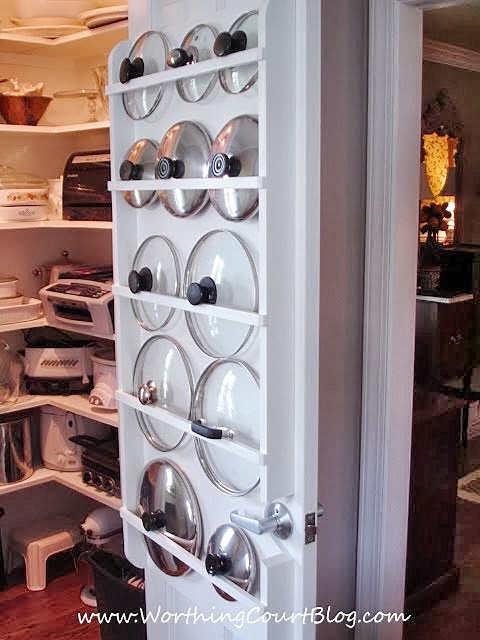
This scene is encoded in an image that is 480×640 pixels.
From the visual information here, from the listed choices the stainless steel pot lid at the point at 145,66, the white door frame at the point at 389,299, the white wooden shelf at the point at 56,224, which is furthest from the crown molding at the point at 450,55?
the stainless steel pot lid at the point at 145,66

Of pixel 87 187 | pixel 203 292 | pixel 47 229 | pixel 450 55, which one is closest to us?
pixel 203 292

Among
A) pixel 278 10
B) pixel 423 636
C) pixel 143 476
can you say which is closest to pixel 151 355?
pixel 143 476

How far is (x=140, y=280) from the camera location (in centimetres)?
167

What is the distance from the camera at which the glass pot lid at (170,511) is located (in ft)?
5.47

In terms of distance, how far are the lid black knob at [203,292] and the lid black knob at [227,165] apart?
218 millimetres

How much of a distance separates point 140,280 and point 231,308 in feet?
1.09

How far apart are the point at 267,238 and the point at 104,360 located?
1429 millimetres

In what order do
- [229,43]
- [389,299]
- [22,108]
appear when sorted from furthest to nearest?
[22,108], [389,299], [229,43]

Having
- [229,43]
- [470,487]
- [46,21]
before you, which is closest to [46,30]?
[46,21]

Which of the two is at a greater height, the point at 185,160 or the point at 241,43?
the point at 241,43

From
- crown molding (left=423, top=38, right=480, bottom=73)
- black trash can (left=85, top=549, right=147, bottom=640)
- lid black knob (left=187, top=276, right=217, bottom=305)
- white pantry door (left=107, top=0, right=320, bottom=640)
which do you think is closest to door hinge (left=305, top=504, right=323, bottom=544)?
white pantry door (left=107, top=0, right=320, bottom=640)

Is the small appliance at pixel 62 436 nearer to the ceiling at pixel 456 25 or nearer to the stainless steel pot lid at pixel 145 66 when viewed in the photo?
the stainless steel pot lid at pixel 145 66

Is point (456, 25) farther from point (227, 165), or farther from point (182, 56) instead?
point (227, 165)

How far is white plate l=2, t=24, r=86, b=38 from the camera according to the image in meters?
2.55
